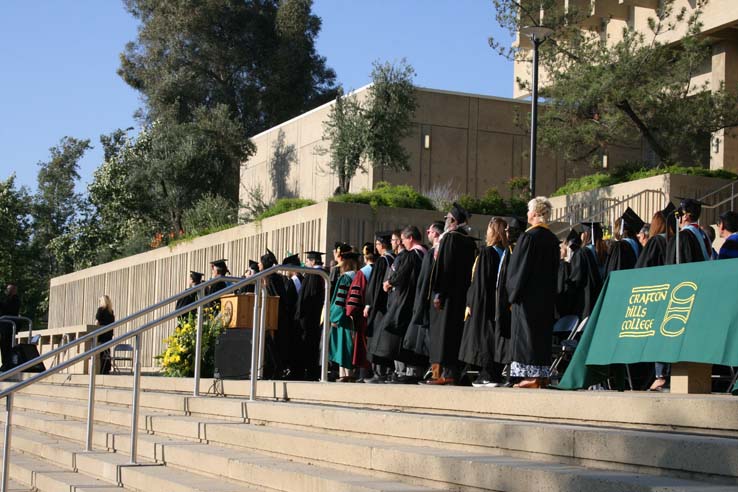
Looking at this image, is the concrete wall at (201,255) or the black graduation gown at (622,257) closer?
the black graduation gown at (622,257)

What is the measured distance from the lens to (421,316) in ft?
32.7

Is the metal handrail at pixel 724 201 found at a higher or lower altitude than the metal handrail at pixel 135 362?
higher

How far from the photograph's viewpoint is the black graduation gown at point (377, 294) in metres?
11.3

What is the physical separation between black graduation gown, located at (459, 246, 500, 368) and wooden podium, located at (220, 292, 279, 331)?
2.98 m

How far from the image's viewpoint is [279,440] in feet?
23.9

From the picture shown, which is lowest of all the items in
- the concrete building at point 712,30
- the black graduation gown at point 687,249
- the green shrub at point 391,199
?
the black graduation gown at point 687,249

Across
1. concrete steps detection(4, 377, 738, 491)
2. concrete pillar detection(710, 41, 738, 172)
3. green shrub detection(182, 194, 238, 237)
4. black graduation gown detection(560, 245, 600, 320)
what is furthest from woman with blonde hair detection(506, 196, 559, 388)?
concrete pillar detection(710, 41, 738, 172)

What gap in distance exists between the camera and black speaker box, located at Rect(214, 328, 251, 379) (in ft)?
38.6

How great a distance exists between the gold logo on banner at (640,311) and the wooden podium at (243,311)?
17.2 ft

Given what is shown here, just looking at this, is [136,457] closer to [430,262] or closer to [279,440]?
[279,440]

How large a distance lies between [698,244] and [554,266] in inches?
53.9

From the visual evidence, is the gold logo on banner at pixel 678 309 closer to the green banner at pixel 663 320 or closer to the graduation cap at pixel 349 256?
the green banner at pixel 663 320

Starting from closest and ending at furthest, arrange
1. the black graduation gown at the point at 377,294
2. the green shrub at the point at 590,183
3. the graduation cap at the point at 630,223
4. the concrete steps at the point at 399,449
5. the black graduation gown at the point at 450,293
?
1. the concrete steps at the point at 399,449
2. the black graduation gown at the point at 450,293
3. the graduation cap at the point at 630,223
4. the black graduation gown at the point at 377,294
5. the green shrub at the point at 590,183

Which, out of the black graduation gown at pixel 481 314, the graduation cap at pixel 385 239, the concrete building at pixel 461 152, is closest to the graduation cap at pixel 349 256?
the graduation cap at pixel 385 239
